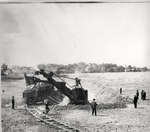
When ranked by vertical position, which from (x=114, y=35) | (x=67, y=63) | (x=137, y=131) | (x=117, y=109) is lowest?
(x=137, y=131)

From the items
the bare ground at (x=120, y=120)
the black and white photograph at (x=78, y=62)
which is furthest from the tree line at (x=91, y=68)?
the bare ground at (x=120, y=120)

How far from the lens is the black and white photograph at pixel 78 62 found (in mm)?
2039

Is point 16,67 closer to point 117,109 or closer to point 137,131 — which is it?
point 117,109

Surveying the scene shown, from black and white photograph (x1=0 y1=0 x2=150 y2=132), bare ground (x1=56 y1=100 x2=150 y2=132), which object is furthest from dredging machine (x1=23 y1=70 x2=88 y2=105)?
bare ground (x1=56 y1=100 x2=150 y2=132)

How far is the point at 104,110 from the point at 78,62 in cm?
37

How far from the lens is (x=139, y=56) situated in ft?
6.74

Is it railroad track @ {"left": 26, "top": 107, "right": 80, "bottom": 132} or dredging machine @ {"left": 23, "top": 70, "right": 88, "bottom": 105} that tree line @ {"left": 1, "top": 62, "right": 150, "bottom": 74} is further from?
railroad track @ {"left": 26, "top": 107, "right": 80, "bottom": 132}

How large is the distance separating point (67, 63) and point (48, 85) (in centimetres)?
20

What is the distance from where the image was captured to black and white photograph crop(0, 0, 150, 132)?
2.04 meters

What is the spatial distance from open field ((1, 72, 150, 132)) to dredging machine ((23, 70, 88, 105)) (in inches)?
1.6

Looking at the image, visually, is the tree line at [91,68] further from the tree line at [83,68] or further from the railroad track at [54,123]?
the railroad track at [54,123]

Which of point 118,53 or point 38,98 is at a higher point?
point 118,53

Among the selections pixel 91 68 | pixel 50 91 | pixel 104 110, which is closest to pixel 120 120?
pixel 104 110

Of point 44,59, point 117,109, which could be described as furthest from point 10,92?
point 117,109
